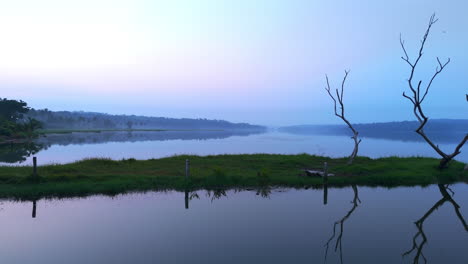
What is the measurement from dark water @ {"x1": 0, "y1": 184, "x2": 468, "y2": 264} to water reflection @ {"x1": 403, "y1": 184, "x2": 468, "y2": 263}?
0.04 m

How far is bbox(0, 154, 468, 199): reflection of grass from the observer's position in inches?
756

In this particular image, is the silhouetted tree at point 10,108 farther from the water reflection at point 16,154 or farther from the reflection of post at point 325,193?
the reflection of post at point 325,193

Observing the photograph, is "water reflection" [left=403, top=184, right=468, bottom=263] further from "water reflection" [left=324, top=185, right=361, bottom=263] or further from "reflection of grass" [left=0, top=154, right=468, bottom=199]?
"reflection of grass" [left=0, top=154, right=468, bottom=199]

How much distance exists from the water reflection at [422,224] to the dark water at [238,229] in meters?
0.04

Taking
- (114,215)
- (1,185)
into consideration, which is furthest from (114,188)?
(1,185)

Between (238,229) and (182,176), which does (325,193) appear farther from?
(182,176)

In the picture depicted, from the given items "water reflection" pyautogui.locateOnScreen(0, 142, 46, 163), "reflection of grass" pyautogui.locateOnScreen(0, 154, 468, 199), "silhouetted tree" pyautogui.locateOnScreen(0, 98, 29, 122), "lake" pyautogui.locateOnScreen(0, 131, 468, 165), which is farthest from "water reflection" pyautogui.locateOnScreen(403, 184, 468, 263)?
"silhouetted tree" pyautogui.locateOnScreen(0, 98, 29, 122)

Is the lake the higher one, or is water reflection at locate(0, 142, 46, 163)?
the lake

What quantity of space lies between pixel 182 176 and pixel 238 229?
1079cm

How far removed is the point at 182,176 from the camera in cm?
2295

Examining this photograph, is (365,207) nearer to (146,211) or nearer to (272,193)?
(272,193)

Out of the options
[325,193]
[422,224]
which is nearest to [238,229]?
[422,224]

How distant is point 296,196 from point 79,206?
41.5 ft

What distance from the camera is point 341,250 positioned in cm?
1088
